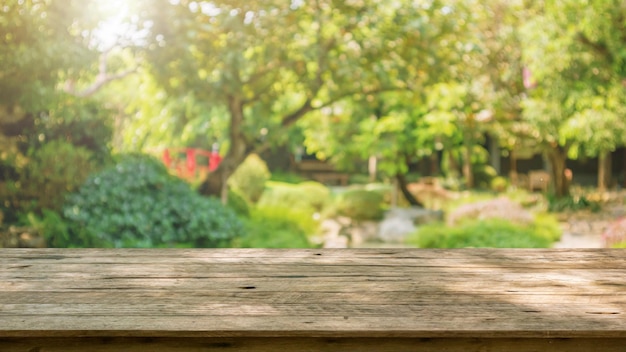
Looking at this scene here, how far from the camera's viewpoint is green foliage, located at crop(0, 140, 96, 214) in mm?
10000

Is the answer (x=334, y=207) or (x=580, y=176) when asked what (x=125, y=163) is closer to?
(x=334, y=207)

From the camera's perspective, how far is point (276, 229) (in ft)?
41.0

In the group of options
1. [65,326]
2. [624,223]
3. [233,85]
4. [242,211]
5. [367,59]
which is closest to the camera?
[65,326]

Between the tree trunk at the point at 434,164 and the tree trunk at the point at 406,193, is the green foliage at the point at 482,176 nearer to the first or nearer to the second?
the tree trunk at the point at 434,164

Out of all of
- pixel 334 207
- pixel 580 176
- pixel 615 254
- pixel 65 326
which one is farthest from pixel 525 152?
pixel 65 326

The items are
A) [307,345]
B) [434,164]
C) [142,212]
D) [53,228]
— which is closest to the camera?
[307,345]

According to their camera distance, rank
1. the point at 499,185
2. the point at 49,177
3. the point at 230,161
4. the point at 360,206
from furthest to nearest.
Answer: the point at 499,185 < the point at 360,206 < the point at 230,161 < the point at 49,177

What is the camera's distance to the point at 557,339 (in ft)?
7.30

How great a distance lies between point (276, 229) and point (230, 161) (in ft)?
4.54

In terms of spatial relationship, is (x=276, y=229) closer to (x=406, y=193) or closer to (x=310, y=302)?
(x=406, y=193)

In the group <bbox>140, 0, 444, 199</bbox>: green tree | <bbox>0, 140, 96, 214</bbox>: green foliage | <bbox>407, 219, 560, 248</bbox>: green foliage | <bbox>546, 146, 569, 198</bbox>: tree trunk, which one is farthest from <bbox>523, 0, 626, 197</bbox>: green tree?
<bbox>0, 140, 96, 214</bbox>: green foliage

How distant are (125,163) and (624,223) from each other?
6.87 metres

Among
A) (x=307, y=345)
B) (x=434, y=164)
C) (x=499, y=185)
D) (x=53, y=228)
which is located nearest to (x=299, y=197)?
(x=499, y=185)

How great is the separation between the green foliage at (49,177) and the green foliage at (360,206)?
775 centimetres
